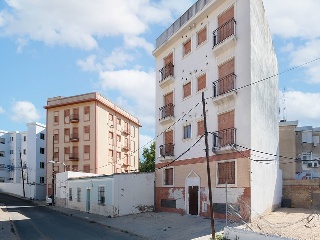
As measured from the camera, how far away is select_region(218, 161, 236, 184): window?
2302 cm

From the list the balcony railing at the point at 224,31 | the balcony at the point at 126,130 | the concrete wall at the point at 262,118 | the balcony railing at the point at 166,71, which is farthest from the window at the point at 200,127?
the balcony at the point at 126,130

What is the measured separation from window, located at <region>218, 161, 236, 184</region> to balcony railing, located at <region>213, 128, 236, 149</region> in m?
1.31

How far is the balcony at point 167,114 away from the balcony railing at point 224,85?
233 inches

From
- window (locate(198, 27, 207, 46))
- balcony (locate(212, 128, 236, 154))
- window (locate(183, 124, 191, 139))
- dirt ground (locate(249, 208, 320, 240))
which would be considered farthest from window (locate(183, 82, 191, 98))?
dirt ground (locate(249, 208, 320, 240))

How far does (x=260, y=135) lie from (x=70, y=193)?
2580cm

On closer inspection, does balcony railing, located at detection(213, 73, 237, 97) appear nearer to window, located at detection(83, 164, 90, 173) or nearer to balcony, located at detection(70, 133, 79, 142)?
window, located at detection(83, 164, 90, 173)

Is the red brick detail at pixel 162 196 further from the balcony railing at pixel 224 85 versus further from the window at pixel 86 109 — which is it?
the window at pixel 86 109

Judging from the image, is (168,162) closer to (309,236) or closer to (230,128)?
(230,128)

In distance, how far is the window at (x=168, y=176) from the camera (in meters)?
29.8

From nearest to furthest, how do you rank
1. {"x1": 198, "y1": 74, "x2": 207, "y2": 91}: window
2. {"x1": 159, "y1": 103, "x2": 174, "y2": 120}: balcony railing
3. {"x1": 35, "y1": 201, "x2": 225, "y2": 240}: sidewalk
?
{"x1": 35, "y1": 201, "x2": 225, "y2": 240}: sidewalk → {"x1": 198, "y1": 74, "x2": 207, "y2": 91}: window → {"x1": 159, "y1": 103, "x2": 174, "y2": 120}: balcony railing

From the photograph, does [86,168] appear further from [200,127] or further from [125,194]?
[200,127]

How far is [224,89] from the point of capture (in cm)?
2444

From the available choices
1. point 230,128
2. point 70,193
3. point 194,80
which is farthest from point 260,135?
point 70,193

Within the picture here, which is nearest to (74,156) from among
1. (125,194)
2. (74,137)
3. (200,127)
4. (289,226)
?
(74,137)
